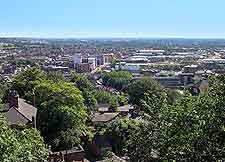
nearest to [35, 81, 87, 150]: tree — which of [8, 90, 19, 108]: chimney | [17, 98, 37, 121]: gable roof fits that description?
[17, 98, 37, 121]: gable roof

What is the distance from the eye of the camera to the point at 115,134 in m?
33.6

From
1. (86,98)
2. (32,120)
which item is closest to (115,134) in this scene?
(32,120)

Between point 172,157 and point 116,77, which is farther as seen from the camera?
point 116,77

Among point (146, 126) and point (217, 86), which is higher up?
point (217, 86)

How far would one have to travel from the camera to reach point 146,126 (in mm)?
15977

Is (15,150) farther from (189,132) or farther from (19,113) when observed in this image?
(19,113)

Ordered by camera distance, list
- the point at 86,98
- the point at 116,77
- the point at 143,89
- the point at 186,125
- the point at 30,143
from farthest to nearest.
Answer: the point at 116,77 → the point at 143,89 → the point at 86,98 → the point at 30,143 → the point at 186,125

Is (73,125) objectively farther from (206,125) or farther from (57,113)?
(206,125)

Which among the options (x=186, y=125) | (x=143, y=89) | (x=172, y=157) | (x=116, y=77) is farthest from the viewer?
(x=116, y=77)

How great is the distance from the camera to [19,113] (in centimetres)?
3288

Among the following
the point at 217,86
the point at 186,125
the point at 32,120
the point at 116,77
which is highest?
the point at 217,86

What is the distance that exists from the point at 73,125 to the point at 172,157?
2198 centimetres

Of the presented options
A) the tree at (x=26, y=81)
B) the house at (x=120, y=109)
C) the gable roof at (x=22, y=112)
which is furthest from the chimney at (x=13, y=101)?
the house at (x=120, y=109)

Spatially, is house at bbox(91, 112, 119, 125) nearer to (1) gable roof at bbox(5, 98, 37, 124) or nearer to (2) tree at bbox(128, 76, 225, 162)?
(1) gable roof at bbox(5, 98, 37, 124)
